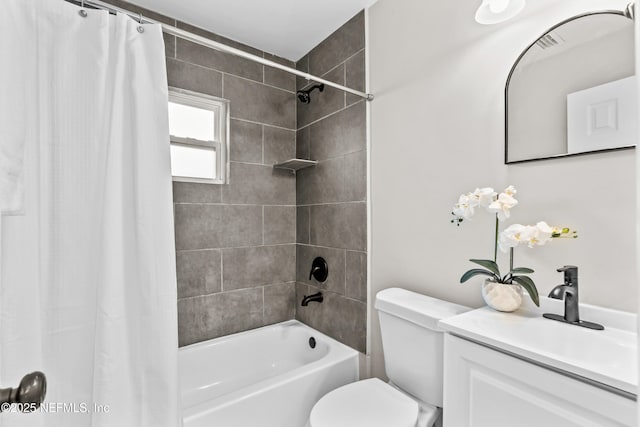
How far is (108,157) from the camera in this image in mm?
1080

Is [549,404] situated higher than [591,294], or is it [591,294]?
[591,294]

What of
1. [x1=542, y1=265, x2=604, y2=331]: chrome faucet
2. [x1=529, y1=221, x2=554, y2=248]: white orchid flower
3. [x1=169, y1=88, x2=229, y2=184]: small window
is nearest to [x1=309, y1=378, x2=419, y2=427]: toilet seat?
[x1=542, y1=265, x2=604, y2=331]: chrome faucet

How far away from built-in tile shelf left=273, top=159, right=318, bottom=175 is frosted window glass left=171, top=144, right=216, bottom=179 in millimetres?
451

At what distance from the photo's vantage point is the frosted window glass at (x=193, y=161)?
6.43ft

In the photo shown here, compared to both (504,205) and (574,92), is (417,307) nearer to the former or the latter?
(504,205)

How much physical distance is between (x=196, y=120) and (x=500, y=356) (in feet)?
6.71

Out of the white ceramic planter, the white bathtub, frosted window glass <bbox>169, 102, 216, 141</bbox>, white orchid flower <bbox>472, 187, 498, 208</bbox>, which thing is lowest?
the white bathtub

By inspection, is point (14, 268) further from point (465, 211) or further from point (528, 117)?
point (528, 117)

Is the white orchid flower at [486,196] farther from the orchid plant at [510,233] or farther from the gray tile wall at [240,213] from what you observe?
the gray tile wall at [240,213]

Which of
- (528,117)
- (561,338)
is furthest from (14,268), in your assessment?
(528,117)

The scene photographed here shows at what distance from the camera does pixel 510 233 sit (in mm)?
1021

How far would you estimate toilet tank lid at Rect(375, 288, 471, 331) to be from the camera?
3.88ft

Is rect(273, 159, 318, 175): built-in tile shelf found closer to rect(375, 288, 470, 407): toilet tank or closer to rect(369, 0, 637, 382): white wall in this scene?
rect(369, 0, 637, 382): white wall

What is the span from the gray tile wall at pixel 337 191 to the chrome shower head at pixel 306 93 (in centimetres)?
4
